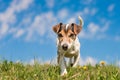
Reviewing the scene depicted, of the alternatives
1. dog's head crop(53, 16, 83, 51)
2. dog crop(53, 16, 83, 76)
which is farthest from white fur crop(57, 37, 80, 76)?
dog's head crop(53, 16, 83, 51)

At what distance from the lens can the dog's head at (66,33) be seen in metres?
11.4

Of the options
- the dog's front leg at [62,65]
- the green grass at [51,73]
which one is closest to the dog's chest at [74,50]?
the dog's front leg at [62,65]

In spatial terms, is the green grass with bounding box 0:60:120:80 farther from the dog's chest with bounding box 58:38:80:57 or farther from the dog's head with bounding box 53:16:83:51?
the dog's chest with bounding box 58:38:80:57

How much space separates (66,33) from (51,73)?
5.20 ft

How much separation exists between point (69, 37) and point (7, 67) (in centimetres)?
210

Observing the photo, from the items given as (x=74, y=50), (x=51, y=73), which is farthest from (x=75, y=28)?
(x=51, y=73)

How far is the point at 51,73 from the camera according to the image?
10.6 metres

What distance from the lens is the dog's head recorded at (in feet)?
37.4

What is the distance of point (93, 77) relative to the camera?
32.5ft

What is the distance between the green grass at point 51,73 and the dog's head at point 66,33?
0.76m

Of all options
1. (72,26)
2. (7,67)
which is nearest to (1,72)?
(7,67)

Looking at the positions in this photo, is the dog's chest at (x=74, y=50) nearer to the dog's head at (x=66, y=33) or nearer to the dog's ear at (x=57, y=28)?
the dog's head at (x=66, y=33)

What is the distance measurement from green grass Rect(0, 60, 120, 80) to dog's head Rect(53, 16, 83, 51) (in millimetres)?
764

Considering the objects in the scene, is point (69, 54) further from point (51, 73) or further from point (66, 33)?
point (51, 73)
